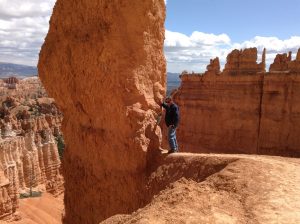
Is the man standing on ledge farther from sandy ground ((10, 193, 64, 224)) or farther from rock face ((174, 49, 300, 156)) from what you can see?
sandy ground ((10, 193, 64, 224))

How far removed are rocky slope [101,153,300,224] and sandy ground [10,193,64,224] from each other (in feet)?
47.2

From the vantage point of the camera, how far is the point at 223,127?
19.9 m

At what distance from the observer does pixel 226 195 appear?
4.91m

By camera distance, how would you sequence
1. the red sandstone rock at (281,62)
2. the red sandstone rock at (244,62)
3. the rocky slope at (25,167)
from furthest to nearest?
the red sandstone rock at (244,62) → the red sandstone rock at (281,62) → the rocky slope at (25,167)

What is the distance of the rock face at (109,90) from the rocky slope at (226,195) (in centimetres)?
103

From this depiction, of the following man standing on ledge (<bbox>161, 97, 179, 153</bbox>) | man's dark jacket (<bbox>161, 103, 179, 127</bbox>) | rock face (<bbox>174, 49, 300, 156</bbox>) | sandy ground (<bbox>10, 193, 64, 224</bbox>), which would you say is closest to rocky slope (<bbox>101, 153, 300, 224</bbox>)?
man standing on ledge (<bbox>161, 97, 179, 153</bbox>)

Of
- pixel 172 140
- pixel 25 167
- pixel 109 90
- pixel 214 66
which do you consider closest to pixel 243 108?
pixel 214 66

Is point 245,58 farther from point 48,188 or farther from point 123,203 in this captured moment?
point 48,188

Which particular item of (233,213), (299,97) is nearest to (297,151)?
(299,97)

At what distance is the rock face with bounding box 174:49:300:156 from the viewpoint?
17.1 meters

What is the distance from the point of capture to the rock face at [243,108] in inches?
675

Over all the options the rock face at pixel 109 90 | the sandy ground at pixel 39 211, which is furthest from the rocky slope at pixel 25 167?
the rock face at pixel 109 90

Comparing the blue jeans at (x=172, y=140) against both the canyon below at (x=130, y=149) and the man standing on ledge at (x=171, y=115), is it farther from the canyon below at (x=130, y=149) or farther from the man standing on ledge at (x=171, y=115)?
the canyon below at (x=130, y=149)

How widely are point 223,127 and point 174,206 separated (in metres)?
15.7
